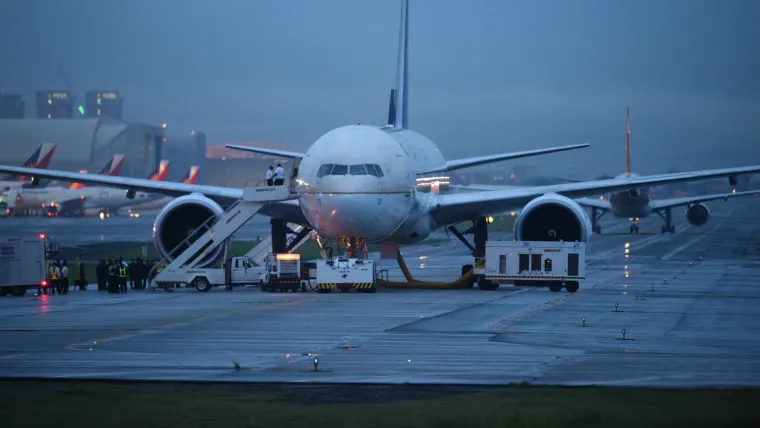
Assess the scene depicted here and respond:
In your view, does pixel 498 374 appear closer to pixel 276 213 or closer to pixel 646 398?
pixel 646 398

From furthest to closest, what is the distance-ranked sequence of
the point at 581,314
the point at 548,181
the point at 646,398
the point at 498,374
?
the point at 548,181 < the point at 581,314 < the point at 498,374 < the point at 646,398

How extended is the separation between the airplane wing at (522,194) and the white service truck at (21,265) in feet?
41.7

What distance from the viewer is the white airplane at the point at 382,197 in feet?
112

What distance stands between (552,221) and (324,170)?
8.53 metres

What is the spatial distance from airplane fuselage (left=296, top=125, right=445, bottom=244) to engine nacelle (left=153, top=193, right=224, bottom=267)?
16.3ft

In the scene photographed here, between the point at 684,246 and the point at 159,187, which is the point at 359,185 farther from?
the point at 684,246

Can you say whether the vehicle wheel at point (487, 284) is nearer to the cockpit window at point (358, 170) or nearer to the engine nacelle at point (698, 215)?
the cockpit window at point (358, 170)

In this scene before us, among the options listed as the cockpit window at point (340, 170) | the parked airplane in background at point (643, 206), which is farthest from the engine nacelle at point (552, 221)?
the parked airplane in background at point (643, 206)

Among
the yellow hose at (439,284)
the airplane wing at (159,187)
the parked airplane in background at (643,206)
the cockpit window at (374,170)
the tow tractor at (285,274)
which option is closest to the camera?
the cockpit window at (374,170)

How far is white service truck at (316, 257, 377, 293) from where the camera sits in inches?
1383

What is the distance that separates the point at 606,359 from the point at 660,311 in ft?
33.1

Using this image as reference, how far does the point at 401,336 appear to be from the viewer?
22.6 m

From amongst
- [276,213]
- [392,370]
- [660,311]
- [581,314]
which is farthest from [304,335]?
[276,213]

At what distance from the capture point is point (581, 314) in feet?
91.6
